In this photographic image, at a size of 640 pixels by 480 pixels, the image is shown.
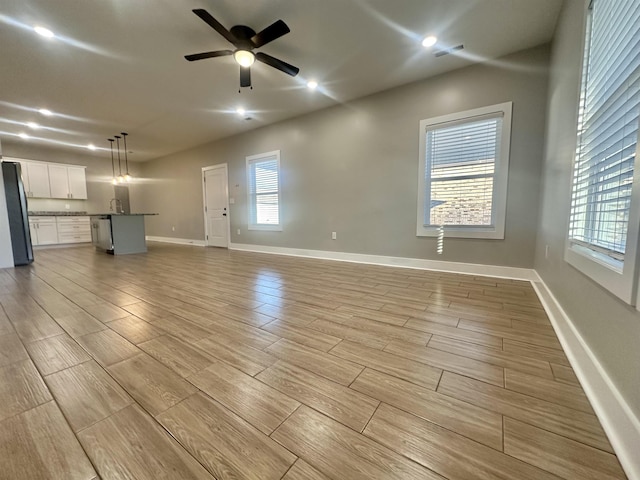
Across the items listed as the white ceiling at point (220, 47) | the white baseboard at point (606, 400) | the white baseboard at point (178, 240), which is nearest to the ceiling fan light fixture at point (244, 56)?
the white ceiling at point (220, 47)

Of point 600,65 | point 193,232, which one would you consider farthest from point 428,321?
point 193,232

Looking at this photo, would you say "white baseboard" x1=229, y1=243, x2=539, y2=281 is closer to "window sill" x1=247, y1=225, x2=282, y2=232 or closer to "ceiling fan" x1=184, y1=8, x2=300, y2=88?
"window sill" x1=247, y1=225, x2=282, y2=232

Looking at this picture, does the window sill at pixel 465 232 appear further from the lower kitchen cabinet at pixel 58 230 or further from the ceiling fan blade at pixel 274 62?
the lower kitchen cabinet at pixel 58 230

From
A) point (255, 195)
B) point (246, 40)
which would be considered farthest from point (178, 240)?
point (246, 40)

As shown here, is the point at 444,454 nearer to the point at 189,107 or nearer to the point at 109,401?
the point at 109,401

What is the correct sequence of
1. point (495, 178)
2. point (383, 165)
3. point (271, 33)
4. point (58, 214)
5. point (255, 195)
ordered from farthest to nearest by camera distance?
point (58, 214) < point (255, 195) < point (383, 165) < point (495, 178) < point (271, 33)

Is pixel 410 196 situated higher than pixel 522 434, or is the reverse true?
pixel 410 196

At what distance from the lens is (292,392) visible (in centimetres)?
109

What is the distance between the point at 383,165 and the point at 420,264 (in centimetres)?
154

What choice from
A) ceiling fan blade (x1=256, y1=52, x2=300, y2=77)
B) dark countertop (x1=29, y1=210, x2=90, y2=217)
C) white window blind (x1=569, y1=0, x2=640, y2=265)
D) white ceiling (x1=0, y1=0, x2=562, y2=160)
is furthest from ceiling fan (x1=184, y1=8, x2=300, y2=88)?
dark countertop (x1=29, y1=210, x2=90, y2=217)

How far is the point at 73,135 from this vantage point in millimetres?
5461

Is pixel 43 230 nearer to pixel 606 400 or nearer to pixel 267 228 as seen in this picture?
pixel 267 228

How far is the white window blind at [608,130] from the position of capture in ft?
3.23

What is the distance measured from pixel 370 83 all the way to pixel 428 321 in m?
3.19
